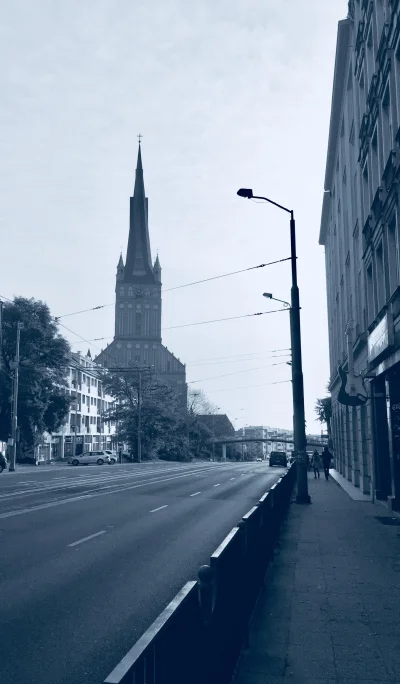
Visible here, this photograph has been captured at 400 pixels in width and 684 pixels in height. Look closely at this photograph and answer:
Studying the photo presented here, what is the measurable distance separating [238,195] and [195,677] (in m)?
18.7

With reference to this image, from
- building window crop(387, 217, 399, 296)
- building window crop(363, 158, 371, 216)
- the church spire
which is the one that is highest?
the church spire

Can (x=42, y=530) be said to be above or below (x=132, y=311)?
below

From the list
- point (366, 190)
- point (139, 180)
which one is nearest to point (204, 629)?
point (366, 190)

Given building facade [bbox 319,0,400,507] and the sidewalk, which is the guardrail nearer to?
the sidewalk

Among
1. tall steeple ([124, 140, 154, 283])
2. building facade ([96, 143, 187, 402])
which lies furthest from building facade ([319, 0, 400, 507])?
tall steeple ([124, 140, 154, 283])

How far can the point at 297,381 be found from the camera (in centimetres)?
1992

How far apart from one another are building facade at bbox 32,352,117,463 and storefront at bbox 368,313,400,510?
50699 millimetres

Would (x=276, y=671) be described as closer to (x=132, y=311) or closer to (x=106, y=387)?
(x=106, y=387)

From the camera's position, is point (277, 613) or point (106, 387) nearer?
point (277, 613)

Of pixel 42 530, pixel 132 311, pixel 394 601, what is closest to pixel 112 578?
pixel 394 601

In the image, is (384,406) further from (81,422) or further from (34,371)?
(81,422)

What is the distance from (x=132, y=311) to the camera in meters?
132

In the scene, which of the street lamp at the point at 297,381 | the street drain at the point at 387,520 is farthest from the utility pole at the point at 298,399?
the street drain at the point at 387,520

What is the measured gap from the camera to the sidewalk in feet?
17.3
